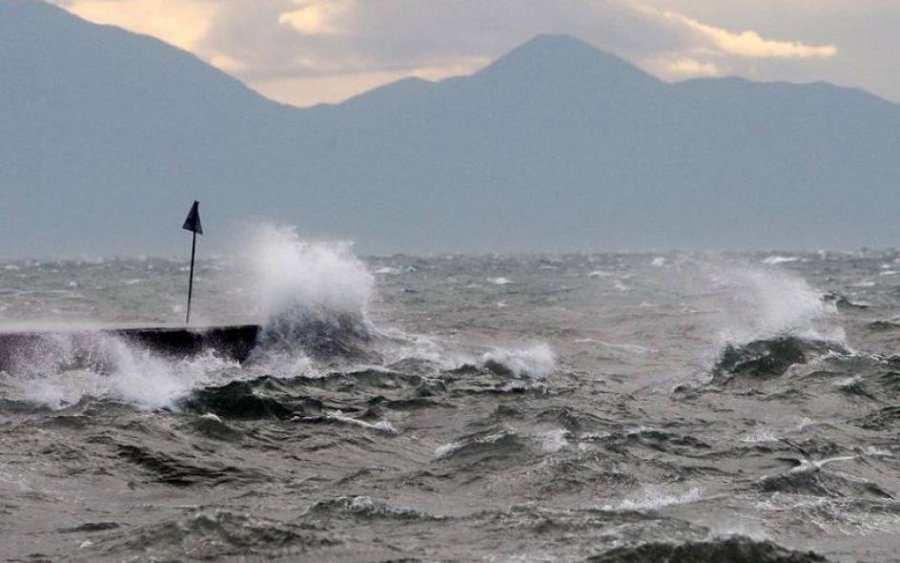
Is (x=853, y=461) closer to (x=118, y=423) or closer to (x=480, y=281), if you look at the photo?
(x=118, y=423)

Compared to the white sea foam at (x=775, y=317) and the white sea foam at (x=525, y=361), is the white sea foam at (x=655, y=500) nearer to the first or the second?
the white sea foam at (x=525, y=361)

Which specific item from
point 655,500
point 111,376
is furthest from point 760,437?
point 111,376

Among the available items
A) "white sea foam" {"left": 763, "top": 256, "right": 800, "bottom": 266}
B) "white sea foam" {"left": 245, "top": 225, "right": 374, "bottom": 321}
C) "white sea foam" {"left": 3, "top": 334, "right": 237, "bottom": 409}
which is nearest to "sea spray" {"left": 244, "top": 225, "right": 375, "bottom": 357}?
"white sea foam" {"left": 245, "top": 225, "right": 374, "bottom": 321}

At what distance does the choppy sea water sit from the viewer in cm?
909

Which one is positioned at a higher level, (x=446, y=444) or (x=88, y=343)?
(x=88, y=343)

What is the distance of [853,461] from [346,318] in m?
13.4

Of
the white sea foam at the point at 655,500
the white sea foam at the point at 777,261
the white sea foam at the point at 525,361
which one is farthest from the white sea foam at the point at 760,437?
the white sea foam at the point at 777,261

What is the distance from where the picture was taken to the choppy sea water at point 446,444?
29.8 feet

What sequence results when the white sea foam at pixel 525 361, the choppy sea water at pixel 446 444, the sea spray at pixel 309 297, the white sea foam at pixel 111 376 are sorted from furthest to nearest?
the sea spray at pixel 309 297 < the white sea foam at pixel 525 361 < the white sea foam at pixel 111 376 < the choppy sea water at pixel 446 444

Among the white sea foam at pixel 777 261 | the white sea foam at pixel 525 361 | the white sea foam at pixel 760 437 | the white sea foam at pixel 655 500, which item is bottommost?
the white sea foam at pixel 777 261

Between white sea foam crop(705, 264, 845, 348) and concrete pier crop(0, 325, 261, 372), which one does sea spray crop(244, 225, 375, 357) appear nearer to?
concrete pier crop(0, 325, 261, 372)

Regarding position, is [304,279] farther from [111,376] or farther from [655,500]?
[655,500]

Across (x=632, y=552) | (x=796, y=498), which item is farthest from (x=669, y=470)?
(x=632, y=552)

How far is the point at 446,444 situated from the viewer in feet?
43.9
